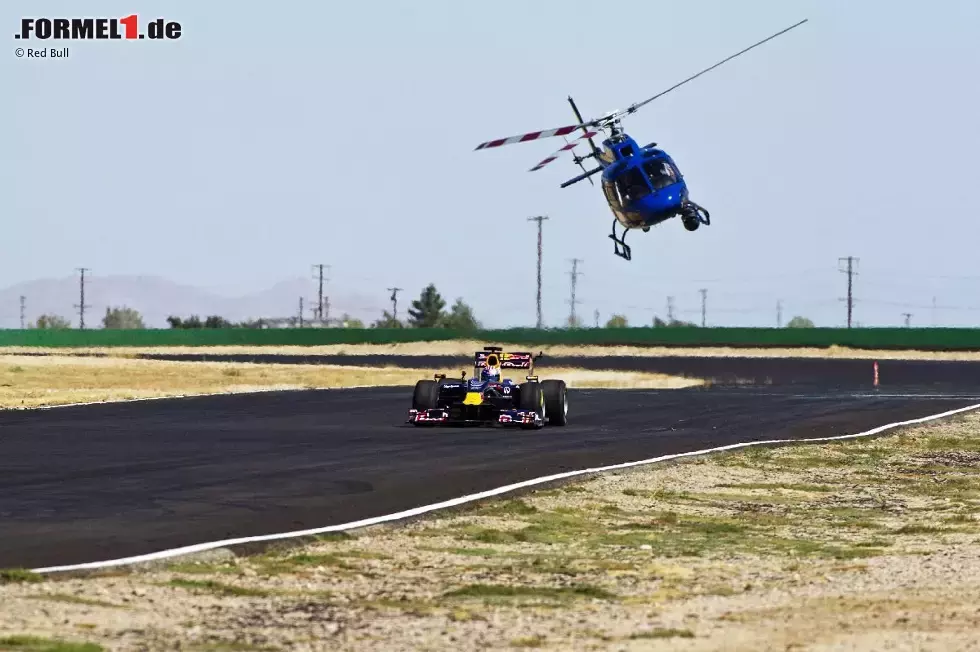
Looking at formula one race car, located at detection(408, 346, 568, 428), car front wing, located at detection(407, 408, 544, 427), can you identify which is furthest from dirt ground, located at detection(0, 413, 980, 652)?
formula one race car, located at detection(408, 346, 568, 428)

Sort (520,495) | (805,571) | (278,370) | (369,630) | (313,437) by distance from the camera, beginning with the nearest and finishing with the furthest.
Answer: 1. (369,630)
2. (805,571)
3. (520,495)
4. (313,437)
5. (278,370)

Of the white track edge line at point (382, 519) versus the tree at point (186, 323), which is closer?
the white track edge line at point (382, 519)

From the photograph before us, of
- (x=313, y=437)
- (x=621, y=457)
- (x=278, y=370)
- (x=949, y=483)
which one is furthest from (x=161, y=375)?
(x=949, y=483)

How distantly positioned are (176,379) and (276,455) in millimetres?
37702

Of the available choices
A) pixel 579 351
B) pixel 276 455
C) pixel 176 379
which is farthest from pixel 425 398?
pixel 579 351

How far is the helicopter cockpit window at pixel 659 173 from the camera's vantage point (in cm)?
5006

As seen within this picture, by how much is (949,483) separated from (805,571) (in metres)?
9.57

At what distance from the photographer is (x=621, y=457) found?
2488 cm

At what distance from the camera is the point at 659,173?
50219 mm

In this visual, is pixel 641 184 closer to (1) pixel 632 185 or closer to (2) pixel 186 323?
(1) pixel 632 185

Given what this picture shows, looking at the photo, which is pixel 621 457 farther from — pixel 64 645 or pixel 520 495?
pixel 64 645

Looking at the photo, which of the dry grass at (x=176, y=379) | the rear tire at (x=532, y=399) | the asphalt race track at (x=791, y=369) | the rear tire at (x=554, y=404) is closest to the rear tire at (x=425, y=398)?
the rear tire at (x=532, y=399)

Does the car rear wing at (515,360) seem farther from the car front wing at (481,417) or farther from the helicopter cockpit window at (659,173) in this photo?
the helicopter cockpit window at (659,173)

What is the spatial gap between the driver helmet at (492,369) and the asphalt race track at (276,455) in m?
1.36
